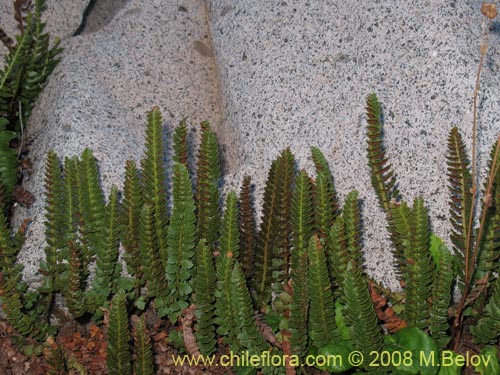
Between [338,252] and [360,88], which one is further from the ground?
[360,88]

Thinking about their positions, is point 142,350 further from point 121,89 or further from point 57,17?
point 57,17

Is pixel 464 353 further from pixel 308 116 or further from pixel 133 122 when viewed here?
pixel 133 122

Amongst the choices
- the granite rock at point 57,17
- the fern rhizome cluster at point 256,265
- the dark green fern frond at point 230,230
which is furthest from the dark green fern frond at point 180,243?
the granite rock at point 57,17

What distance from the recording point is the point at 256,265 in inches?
117

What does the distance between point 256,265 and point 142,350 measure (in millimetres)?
600

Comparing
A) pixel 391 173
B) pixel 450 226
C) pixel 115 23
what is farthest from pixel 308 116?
pixel 115 23

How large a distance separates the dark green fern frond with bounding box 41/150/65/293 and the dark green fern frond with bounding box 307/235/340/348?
1042 mm

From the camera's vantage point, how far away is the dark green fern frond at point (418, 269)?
8.75 ft

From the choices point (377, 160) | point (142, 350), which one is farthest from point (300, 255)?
point (142, 350)

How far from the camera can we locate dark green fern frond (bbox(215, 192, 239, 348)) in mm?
2680

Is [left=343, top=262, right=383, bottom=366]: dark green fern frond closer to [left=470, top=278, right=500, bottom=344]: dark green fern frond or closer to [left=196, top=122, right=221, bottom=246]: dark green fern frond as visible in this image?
[left=470, top=278, right=500, bottom=344]: dark green fern frond

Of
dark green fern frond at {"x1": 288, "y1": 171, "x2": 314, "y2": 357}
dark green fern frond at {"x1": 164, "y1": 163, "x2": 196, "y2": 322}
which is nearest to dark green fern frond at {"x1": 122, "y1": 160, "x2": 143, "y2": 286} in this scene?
dark green fern frond at {"x1": 164, "y1": 163, "x2": 196, "y2": 322}

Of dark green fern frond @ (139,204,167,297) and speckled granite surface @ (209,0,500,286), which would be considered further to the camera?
speckled granite surface @ (209,0,500,286)

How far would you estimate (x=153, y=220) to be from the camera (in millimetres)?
2889
